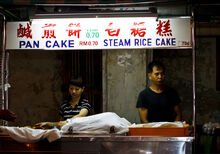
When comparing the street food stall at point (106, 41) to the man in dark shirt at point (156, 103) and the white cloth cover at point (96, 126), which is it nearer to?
the white cloth cover at point (96, 126)

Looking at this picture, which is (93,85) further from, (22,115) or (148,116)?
(148,116)

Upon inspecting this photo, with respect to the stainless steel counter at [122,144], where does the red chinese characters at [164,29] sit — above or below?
above

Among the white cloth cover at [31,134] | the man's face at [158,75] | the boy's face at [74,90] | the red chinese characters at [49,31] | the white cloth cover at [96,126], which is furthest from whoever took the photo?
the man's face at [158,75]

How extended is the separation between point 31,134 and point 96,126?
76 centimetres

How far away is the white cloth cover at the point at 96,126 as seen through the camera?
4.27 meters

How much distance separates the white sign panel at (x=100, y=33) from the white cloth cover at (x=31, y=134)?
112cm

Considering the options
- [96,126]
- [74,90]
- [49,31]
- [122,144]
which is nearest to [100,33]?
[49,31]

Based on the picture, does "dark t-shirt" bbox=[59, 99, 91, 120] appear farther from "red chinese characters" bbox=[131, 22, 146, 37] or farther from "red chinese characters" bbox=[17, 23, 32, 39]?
"red chinese characters" bbox=[131, 22, 146, 37]

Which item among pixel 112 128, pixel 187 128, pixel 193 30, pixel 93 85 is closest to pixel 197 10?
pixel 193 30

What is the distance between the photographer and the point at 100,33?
15.1 feet

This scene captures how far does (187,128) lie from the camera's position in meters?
4.24

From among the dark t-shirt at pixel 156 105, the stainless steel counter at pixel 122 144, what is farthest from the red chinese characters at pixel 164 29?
the stainless steel counter at pixel 122 144

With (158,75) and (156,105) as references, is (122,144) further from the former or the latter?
(158,75)

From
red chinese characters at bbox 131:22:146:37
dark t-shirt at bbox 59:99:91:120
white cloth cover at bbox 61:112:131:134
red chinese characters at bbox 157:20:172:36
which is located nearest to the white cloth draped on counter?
white cloth cover at bbox 61:112:131:134
